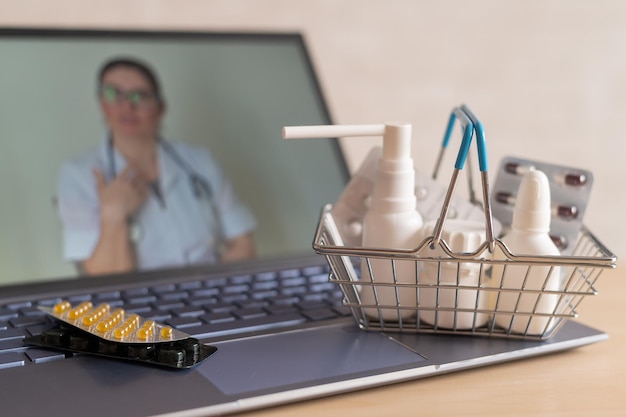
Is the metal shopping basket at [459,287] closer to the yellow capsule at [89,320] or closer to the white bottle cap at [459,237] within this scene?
the white bottle cap at [459,237]

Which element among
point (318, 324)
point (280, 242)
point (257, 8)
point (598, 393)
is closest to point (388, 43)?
point (257, 8)

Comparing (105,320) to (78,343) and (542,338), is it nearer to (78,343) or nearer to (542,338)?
(78,343)

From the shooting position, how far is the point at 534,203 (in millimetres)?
585

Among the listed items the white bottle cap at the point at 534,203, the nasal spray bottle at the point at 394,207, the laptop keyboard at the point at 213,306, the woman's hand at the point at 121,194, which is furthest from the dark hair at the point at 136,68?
the white bottle cap at the point at 534,203

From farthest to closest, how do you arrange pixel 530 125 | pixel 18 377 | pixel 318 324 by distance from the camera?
pixel 530 125
pixel 318 324
pixel 18 377

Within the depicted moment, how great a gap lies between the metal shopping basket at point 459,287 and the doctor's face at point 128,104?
0.32 meters

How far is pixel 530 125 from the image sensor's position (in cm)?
121

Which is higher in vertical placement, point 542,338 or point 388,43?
point 388,43

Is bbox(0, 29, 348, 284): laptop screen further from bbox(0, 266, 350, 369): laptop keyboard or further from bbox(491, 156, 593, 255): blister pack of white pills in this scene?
bbox(491, 156, 593, 255): blister pack of white pills

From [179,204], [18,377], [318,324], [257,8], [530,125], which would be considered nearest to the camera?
[18,377]

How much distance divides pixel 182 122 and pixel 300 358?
0.43m

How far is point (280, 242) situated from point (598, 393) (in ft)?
1.44

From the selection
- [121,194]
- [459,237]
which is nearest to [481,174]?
[459,237]

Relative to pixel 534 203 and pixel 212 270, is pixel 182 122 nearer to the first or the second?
pixel 212 270
